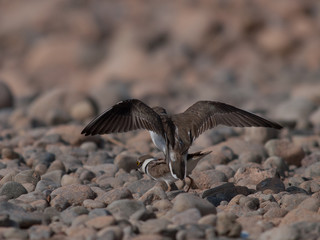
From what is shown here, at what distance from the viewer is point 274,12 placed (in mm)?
20469

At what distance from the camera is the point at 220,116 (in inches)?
216

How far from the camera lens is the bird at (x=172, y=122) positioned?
192 inches

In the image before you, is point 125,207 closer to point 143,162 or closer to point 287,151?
point 143,162

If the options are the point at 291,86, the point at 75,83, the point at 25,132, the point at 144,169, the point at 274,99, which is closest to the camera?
the point at 144,169

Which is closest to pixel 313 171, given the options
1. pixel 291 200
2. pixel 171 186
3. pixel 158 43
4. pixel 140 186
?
pixel 291 200

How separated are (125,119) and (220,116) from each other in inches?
38.8

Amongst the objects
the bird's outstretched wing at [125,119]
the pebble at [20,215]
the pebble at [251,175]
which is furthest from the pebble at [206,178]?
the pebble at [20,215]

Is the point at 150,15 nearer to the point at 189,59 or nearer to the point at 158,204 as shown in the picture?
the point at 189,59

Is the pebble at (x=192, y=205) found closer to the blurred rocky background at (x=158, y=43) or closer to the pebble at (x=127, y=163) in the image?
the pebble at (x=127, y=163)

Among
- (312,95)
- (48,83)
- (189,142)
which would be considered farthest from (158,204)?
(48,83)

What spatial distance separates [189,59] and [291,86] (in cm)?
384

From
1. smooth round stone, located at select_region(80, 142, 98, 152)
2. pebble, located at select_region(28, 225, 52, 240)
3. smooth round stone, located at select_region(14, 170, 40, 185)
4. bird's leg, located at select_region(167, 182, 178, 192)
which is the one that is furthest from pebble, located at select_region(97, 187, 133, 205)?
smooth round stone, located at select_region(80, 142, 98, 152)

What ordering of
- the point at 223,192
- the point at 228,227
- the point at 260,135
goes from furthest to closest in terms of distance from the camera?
1. the point at 260,135
2. the point at 223,192
3. the point at 228,227

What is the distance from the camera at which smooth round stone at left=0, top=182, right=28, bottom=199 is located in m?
4.80
